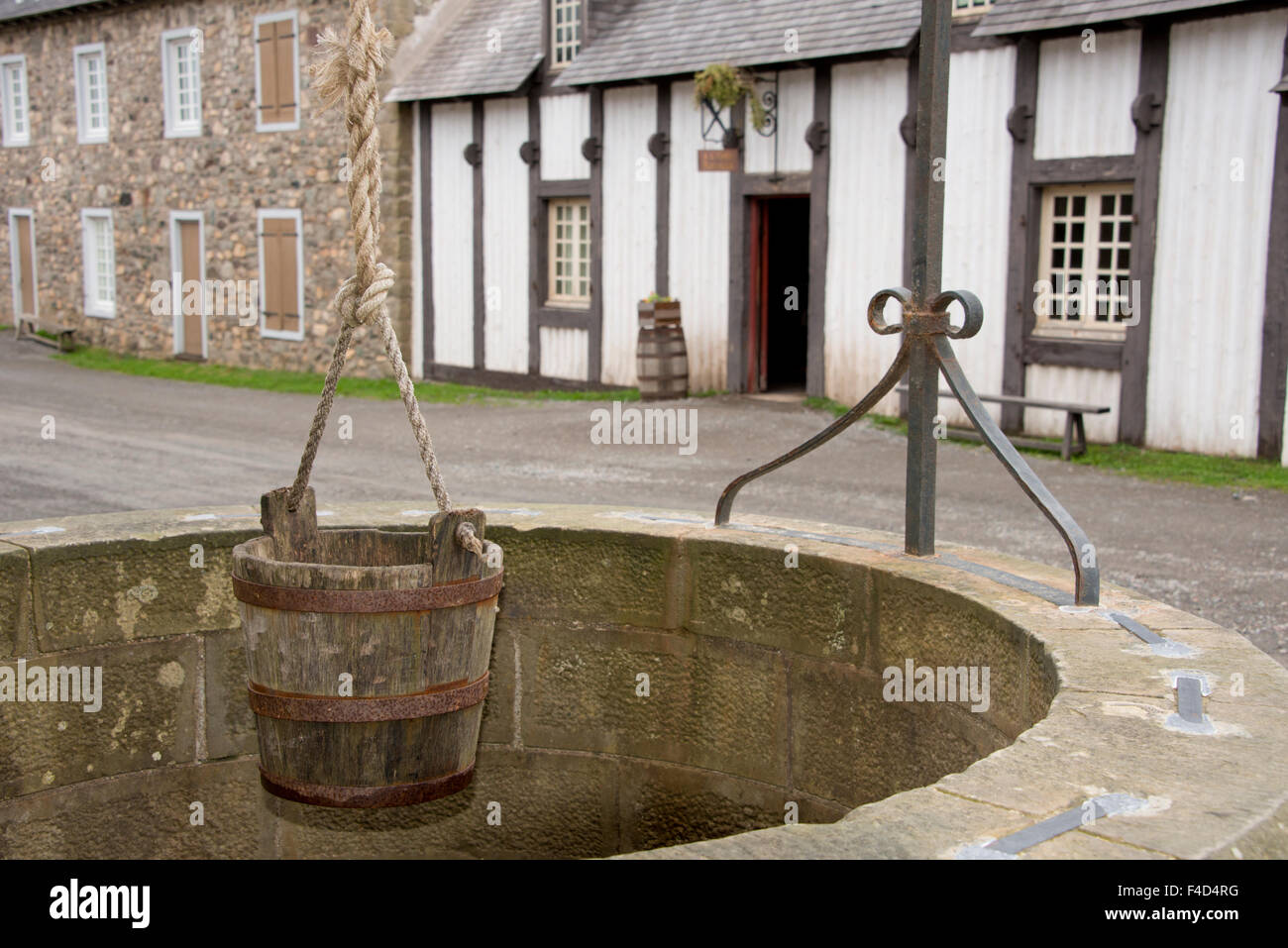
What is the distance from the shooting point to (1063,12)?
11.9 metres

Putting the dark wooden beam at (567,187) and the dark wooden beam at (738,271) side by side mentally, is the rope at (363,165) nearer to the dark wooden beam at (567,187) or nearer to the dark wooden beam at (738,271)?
the dark wooden beam at (738,271)

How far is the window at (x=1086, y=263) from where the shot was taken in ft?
40.6

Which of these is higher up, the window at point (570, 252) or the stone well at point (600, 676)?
the window at point (570, 252)

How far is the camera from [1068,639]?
3203 millimetres

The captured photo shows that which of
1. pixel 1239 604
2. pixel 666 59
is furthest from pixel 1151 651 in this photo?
pixel 666 59

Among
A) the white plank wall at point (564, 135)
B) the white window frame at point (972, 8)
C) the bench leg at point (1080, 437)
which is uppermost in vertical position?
the white window frame at point (972, 8)

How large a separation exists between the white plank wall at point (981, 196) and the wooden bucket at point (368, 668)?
10157 millimetres

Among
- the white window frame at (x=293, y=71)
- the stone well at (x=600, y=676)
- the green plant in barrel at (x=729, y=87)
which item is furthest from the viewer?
the white window frame at (x=293, y=71)

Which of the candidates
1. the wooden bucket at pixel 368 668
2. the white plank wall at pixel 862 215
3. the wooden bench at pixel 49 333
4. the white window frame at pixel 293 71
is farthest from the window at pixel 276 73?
the wooden bucket at pixel 368 668

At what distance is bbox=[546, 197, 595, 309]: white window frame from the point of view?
56.2ft

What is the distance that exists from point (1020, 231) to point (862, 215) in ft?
6.04

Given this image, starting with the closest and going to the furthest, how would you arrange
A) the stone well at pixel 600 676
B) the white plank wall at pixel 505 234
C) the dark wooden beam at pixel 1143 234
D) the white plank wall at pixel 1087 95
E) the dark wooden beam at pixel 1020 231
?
the stone well at pixel 600 676
the dark wooden beam at pixel 1143 234
the white plank wall at pixel 1087 95
the dark wooden beam at pixel 1020 231
the white plank wall at pixel 505 234

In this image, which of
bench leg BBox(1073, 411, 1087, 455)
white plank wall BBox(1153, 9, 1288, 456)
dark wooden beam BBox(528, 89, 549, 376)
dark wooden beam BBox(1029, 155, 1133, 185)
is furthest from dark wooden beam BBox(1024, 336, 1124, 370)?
dark wooden beam BBox(528, 89, 549, 376)
